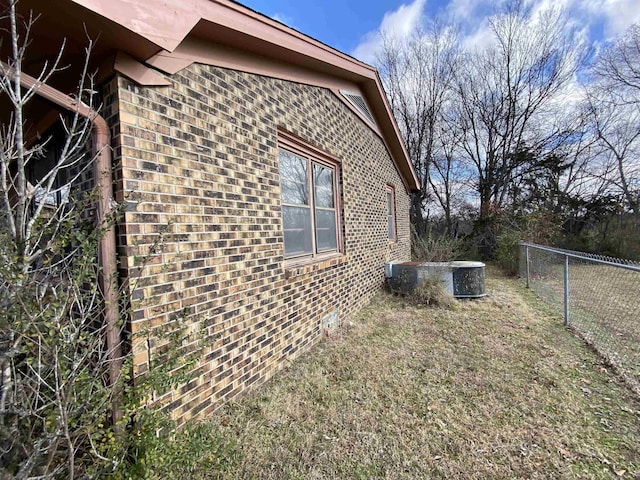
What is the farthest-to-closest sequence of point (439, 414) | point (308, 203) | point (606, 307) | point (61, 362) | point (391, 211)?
point (391, 211)
point (308, 203)
point (606, 307)
point (439, 414)
point (61, 362)

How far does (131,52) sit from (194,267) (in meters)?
1.57

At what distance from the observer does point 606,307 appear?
4250mm

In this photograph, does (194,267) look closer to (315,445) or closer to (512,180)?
(315,445)

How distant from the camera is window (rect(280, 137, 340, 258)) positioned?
4.00 m

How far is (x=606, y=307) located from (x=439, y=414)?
347cm

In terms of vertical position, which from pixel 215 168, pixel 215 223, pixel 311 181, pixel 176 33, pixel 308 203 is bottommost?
pixel 215 223

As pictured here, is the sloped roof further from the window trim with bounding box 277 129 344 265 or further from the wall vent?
the wall vent

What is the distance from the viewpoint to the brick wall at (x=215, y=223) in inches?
81.8

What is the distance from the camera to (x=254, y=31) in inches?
115

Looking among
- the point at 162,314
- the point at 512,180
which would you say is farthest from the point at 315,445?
the point at 512,180

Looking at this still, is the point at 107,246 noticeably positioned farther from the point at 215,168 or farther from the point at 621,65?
the point at 621,65

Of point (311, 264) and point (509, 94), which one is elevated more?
point (509, 94)

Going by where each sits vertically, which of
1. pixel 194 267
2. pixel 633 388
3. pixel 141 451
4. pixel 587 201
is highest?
pixel 587 201

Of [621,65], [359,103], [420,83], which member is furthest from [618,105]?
[359,103]
